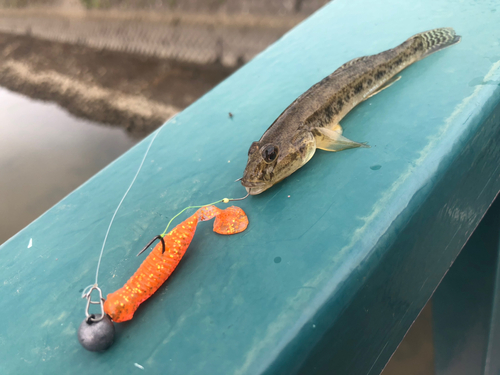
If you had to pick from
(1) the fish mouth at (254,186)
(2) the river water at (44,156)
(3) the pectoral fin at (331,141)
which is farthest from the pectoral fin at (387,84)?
(2) the river water at (44,156)

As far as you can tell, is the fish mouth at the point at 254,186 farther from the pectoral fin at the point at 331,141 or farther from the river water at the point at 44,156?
the river water at the point at 44,156

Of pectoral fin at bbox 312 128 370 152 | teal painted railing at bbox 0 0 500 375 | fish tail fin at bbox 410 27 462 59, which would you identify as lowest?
teal painted railing at bbox 0 0 500 375

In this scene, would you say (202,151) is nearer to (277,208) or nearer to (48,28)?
(277,208)

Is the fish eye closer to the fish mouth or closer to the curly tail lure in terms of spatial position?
the fish mouth

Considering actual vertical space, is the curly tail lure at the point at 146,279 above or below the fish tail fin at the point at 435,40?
below

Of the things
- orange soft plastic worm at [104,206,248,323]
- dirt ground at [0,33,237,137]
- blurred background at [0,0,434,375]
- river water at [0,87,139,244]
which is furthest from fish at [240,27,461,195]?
dirt ground at [0,33,237,137]

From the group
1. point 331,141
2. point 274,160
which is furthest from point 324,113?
point 274,160

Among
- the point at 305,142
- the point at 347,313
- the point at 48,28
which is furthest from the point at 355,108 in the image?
the point at 48,28
